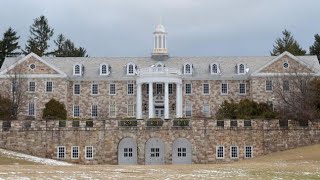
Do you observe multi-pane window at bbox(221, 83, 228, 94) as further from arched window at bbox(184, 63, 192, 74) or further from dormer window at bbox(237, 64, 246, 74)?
arched window at bbox(184, 63, 192, 74)

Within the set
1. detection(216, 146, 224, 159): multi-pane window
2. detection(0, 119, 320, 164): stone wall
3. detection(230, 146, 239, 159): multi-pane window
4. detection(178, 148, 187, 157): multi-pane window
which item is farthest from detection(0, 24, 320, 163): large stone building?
detection(230, 146, 239, 159): multi-pane window

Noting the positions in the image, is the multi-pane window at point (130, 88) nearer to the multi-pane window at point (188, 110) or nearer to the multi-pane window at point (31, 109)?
the multi-pane window at point (188, 110)

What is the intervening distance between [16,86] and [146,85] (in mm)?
13777

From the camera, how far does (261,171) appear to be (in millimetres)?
33500

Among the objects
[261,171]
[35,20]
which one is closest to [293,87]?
[261,171]

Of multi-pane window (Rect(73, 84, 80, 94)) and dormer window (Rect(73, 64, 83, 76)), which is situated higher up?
dormer window (Rect(73, 64, 83, 76))

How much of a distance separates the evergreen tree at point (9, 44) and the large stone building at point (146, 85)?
21715 millimetres

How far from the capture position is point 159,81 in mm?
69812

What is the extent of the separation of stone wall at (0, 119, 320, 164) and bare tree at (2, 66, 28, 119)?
13.0m

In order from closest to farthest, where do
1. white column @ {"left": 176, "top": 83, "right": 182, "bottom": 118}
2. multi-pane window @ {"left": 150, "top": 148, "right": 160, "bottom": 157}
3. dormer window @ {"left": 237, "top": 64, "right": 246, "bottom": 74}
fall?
multi-pane window @ {"left": 150, "top": 148, "right": 160, "bottom": 157} < white column @ {"left": 176, "top": 83, "right": 182, "bottom": 118} < dormer window @ {"left": 237, "top": 64, "right": 246, "bottom": 74}

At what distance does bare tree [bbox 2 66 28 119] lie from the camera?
70.1 m

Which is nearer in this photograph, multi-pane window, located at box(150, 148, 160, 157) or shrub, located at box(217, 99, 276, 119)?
multi-pane window, located at box(150, 148, 160, 157)

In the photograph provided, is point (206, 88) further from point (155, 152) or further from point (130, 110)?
point (155, 152)

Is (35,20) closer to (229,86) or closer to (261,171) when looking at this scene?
(229,86)
